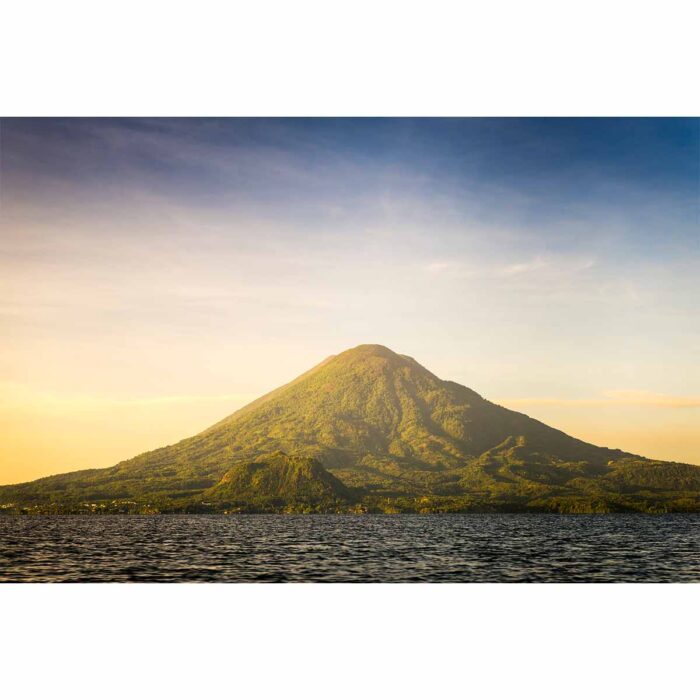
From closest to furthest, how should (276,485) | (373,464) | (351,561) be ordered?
1. (351,561)
2. (276,485)
3. (373,464)

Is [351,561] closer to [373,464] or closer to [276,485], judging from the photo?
[276,485]

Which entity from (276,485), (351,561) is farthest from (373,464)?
(351,561)

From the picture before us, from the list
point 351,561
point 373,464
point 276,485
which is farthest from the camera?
point 373,464

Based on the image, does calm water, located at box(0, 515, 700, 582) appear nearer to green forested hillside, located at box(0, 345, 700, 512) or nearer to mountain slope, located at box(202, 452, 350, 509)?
green forested hillside, located at box(0, 345, 700, 512)

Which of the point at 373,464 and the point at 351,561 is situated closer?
the point at 351,561

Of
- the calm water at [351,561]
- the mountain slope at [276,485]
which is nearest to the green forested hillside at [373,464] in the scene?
the mountain slope at [276,485]

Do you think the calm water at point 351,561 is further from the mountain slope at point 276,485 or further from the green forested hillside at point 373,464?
the mountain slope at point 276,485

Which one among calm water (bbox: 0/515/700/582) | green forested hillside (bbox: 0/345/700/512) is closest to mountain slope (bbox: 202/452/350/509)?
green forested hillside (bbox: 0/345/700/512)
